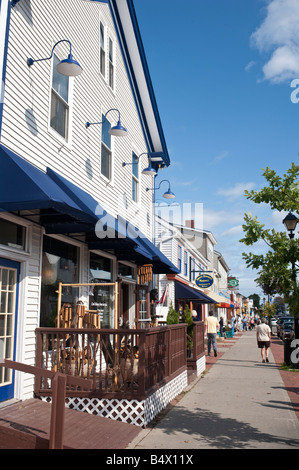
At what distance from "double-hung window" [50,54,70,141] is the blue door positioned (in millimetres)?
3041

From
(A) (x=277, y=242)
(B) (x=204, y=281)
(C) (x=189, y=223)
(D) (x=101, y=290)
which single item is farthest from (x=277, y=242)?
(C) (x=189, y=223)

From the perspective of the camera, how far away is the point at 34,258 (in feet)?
23.9

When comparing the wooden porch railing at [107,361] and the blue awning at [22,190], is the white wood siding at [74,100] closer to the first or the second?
the blue awning at [22,190]


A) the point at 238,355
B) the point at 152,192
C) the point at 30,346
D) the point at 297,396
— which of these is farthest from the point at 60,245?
the point at 238,355

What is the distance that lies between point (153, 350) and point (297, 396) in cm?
382

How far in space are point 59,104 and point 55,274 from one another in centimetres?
336

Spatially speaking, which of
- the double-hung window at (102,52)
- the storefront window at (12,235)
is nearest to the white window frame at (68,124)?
the storefront window at (12,235)

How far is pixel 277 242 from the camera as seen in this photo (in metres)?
5.88

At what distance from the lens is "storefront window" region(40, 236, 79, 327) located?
783 centimetres

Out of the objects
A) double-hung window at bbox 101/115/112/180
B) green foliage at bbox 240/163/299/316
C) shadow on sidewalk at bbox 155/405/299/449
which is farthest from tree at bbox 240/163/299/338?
double-hung window at bbox 101/115/112/180

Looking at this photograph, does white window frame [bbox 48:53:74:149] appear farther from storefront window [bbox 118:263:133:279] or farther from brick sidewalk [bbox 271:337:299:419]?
brick sidewalk [bbox 271:337:299:419]

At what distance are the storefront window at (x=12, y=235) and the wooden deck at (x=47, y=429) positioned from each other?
237cm

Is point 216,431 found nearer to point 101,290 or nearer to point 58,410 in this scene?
point 58,410

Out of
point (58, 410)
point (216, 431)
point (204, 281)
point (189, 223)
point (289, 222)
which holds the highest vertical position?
point (189, 223)
